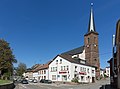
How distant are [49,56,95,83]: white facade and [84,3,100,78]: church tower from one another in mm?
10541

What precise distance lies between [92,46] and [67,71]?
25.9m

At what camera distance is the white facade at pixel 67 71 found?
77000 millimetres

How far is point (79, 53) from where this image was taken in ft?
337

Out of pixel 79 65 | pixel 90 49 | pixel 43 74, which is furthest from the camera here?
pixel 90 49

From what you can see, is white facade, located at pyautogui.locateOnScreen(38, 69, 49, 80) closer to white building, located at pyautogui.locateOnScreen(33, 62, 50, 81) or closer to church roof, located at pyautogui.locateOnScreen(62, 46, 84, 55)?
white building, located at pyautogui.locateOnScreen(33, 62, 50, 81)

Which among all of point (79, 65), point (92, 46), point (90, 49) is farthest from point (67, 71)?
point (92, 46)

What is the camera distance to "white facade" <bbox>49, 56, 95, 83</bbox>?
7700 cm

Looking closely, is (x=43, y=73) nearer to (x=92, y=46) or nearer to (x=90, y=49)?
(x=90, y=49)

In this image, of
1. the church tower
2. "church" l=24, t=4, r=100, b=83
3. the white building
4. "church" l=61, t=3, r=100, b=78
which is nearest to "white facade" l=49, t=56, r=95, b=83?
"church" l=24, t=4, r=100, b=83

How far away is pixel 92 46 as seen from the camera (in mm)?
99500

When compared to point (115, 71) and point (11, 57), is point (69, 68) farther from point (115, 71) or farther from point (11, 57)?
point (115, 71)

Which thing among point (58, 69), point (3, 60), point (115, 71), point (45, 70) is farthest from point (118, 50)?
point (45, 70)

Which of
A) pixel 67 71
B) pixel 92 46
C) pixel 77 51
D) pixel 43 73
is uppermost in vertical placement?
pixel 92 46

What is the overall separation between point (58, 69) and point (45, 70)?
10.8 metres
